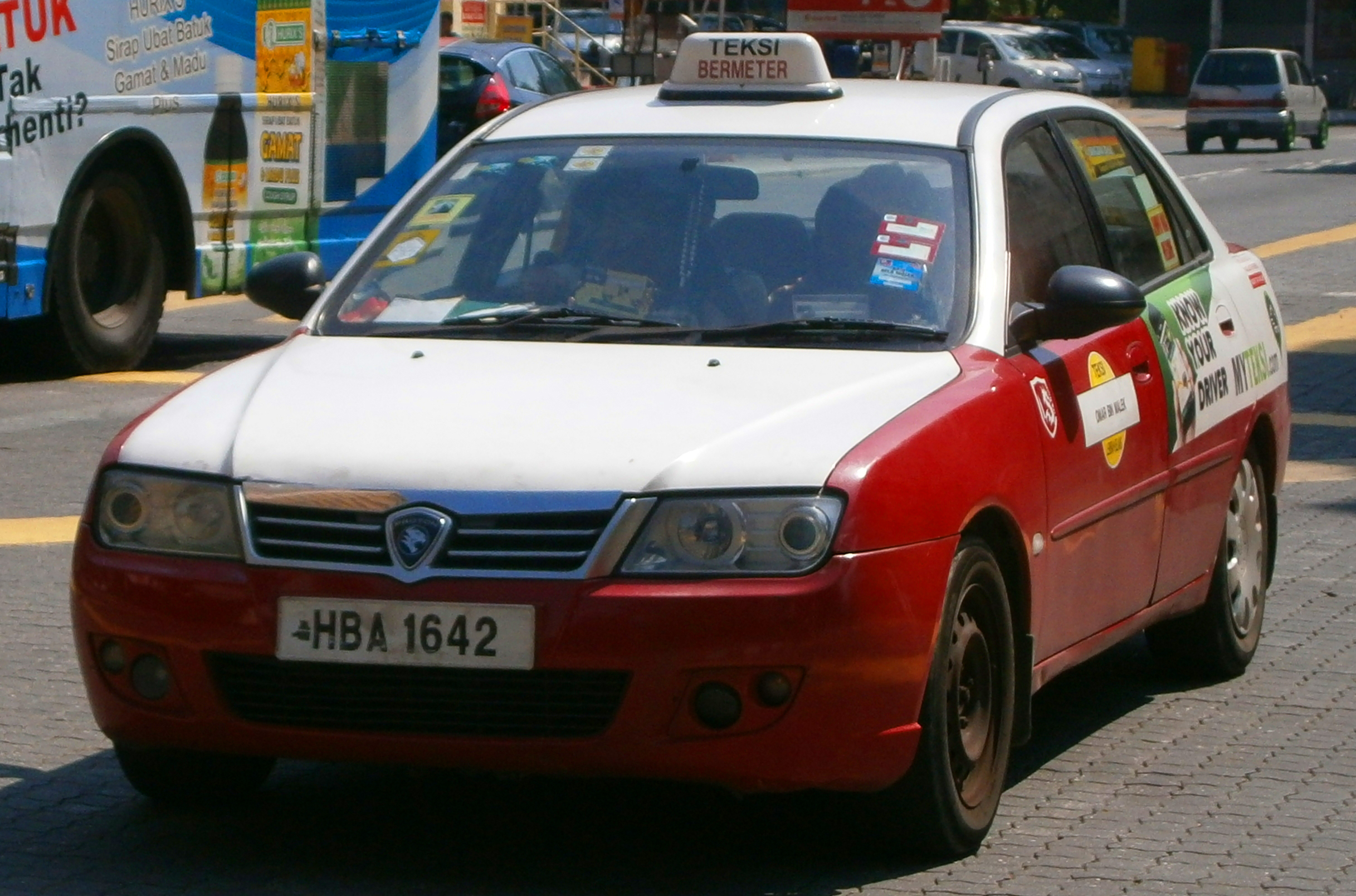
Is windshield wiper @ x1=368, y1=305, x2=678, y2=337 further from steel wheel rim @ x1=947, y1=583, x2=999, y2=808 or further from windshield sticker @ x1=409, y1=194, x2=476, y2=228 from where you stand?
steel wheel rim @ x1=947, y1=583, x2=999, y2=808

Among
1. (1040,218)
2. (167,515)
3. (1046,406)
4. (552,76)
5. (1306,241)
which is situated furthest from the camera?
(552,76)

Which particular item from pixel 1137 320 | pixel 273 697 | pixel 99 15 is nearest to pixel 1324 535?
pixel 1137 320

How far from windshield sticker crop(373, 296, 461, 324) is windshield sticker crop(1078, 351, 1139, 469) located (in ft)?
4.64

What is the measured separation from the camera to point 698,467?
4223mm

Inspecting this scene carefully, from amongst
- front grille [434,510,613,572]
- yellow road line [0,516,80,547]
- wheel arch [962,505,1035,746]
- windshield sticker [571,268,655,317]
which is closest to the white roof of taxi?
windshield sticker [571,268,655,317]

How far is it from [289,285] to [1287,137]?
35502mm

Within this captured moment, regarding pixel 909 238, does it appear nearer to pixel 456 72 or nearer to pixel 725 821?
pixel 725 821

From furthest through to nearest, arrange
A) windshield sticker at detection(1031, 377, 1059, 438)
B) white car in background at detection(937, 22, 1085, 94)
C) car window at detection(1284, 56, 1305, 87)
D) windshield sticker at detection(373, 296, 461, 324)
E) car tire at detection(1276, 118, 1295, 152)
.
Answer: white car in background at detection(937, 22, 1085, 94) → car window at detection(1284, 56, 1305, 87) → car tire at detection(1276, 118, 1295, 152) → windshield sticker at detection(373, 296, 461, 324) → windshield sticker at detection(1031, 377, 1059, 438)

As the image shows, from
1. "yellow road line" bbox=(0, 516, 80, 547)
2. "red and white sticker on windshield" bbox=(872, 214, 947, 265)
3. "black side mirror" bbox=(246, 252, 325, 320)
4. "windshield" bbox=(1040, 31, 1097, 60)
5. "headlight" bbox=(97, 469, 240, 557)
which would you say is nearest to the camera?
"headlight" bbox=(97, 469, 240, 557)

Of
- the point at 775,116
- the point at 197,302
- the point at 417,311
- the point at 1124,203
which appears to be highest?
the point at 775,116

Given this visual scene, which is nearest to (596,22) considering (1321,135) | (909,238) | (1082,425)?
(1321,135)

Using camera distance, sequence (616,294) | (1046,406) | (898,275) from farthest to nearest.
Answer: (616,294)
(898,275)
(1046,406)

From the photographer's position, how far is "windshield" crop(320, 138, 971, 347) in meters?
5.16

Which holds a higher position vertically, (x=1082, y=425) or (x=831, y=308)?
(x=831, y=308)
